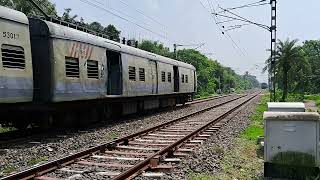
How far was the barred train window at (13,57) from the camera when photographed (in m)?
10.9

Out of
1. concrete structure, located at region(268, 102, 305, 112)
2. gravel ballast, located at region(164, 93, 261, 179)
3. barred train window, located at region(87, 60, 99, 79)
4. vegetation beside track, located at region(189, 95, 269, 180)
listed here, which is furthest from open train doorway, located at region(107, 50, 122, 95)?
concrete structure, located at region(268, 102, 305, 112)

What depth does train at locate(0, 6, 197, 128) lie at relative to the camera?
440 inches

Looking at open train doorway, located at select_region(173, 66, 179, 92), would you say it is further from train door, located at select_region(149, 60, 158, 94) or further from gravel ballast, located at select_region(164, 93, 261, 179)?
gravel ballast, located at select_region(164, 93, 261, 179)

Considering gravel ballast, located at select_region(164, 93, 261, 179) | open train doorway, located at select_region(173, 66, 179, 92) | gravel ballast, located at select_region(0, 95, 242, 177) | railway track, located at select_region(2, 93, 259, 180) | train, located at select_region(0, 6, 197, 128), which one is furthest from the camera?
open train doorway, located at select_region(173, 66, 179, 92)

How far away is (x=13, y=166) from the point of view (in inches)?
347

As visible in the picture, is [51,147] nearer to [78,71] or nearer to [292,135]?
[78,71]

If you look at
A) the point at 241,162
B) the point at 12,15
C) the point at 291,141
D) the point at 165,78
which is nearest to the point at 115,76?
the point at 12,15

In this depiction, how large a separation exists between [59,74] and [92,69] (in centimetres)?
246

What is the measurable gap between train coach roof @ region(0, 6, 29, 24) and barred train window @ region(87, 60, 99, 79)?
3.48 meters

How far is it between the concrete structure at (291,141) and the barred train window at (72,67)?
719cm

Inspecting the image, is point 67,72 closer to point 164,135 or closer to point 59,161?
point 164,135

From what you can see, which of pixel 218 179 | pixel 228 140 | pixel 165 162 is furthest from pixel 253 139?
pixel 218 179

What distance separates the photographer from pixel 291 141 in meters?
8.08

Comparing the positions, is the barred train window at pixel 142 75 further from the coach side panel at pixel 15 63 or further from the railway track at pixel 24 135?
the coach side panel at pixel 15 63
